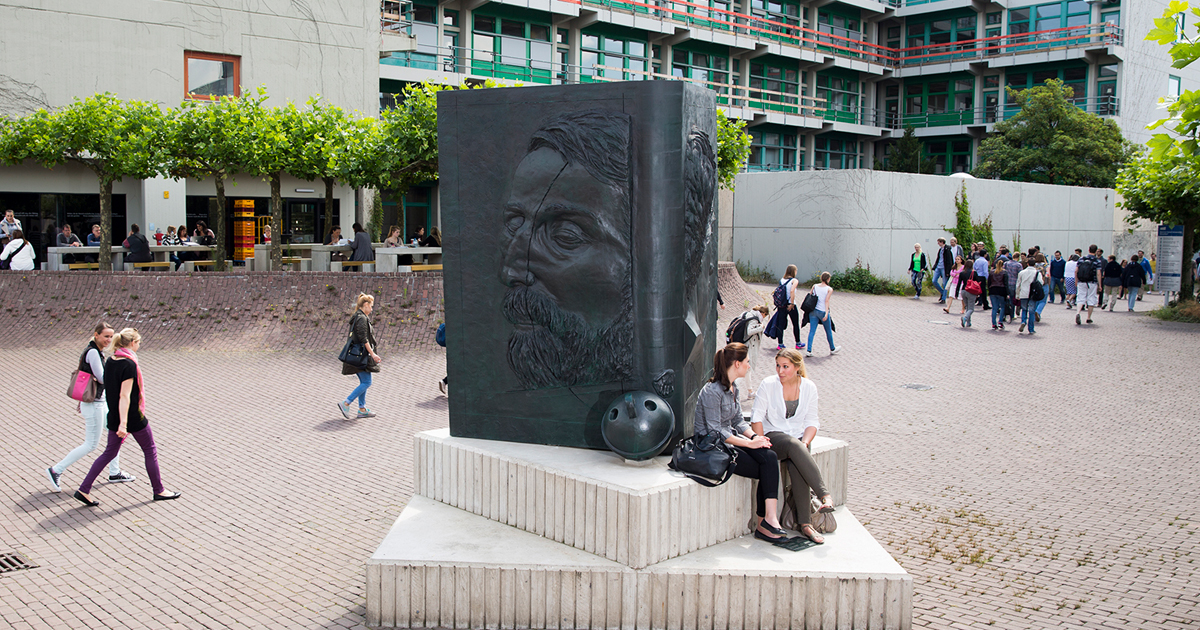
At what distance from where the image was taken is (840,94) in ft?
160

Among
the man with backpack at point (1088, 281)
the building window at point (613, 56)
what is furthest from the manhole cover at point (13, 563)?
the building window at point (613, 56)

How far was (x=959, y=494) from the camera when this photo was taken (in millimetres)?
8094

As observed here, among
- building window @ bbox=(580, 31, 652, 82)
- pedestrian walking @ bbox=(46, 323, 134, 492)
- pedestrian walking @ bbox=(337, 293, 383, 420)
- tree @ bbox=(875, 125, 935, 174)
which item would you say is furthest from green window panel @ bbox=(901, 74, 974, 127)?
pedestrian walking @ bbox=(46, 323, 134, 492)

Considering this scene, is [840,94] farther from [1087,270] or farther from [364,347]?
[364,347]

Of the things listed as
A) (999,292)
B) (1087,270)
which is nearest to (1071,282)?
(1087,270)

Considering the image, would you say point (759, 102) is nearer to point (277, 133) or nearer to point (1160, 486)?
point (277, 133)

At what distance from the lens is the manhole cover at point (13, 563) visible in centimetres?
632

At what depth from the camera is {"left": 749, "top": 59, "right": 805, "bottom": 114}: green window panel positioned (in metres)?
44.7

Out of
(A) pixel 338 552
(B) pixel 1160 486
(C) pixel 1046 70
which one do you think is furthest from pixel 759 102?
(A) pixel 338 552

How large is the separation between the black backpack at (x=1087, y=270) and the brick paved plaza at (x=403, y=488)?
20.9ft

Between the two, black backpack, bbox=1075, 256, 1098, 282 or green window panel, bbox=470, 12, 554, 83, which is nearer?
black backpack, bbox=1075, 256, 1098, 282

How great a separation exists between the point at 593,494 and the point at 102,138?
56.8 ft

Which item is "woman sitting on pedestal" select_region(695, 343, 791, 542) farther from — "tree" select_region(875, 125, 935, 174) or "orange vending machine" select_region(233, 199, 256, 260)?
"tree" select_region(875, 125, 935, 174)

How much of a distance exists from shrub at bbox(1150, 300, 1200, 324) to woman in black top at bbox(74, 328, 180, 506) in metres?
22.5
